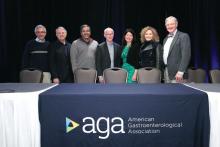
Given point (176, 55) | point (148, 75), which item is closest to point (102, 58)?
point (148, 75)

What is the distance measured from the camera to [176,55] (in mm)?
4559

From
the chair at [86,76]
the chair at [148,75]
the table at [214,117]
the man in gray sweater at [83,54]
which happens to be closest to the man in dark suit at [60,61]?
the man in gray sweater at [83,54]

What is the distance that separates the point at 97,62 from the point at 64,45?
62 cm

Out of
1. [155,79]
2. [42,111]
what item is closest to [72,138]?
[42,111]

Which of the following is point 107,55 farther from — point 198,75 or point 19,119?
point 19,119

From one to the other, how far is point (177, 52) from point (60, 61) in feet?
6.03

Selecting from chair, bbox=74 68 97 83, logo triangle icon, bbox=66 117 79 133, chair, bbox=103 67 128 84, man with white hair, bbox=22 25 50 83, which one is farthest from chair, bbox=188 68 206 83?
logo triangle icon, bbox=66 117 79 133

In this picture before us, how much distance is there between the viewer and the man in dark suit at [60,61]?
5062mm

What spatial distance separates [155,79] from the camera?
4371 mm

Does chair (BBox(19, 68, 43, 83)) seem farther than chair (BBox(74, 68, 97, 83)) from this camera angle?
No

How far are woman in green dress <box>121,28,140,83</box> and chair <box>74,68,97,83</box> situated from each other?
74cm

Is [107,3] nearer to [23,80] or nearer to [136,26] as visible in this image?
[136,26]

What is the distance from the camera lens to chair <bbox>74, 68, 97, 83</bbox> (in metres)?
4.52

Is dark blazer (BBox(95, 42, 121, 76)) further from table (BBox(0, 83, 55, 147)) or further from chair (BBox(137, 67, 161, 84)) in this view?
table (BBox(0, 83, 55, 147))
